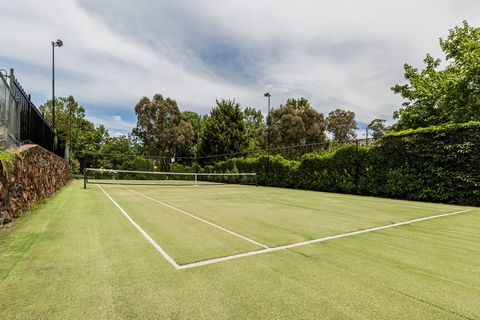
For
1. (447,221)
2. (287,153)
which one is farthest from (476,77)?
(447,221)

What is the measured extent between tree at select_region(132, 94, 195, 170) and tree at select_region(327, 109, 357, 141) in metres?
32.9

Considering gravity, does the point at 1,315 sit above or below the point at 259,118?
below

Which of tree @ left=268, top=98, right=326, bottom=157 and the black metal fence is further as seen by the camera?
tree @ left=268, top=98, right=326, bottom=157

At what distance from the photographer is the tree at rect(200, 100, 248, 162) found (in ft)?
115

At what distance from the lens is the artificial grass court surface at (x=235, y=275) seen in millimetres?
2385

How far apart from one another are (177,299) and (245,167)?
23942 millimetres

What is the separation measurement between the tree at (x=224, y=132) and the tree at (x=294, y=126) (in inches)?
211

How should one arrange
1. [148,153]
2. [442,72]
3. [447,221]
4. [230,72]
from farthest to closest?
[148,153], [230,72], [442,72], [447,221]

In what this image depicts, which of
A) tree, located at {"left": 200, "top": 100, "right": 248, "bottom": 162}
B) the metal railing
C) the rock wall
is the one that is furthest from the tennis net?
the rock wall

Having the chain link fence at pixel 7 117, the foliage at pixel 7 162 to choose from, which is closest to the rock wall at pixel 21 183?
the foliage at pixel 7 162

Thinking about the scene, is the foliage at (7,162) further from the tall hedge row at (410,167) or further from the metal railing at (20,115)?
the tall hedge row at (410,167)

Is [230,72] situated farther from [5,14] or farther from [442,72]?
[5,14]

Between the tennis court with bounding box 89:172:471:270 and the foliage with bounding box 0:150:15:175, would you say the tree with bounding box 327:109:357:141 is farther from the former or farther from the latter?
the foliage with bounding box 0:150:15:175

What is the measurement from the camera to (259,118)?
64188 millimetres
